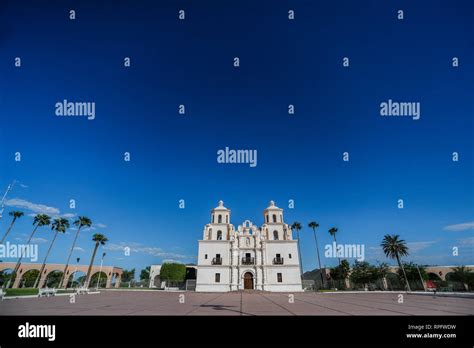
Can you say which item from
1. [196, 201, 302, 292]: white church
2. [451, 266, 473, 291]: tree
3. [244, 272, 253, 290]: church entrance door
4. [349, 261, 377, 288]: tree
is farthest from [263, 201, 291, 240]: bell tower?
[451, 266, 473, 291]: tree

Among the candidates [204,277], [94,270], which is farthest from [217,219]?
[94,270]

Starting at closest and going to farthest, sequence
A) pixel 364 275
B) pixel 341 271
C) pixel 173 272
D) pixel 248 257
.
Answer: pixel 248 257 → pixel 364 275 → pixel 173 272 → pixel 341 271

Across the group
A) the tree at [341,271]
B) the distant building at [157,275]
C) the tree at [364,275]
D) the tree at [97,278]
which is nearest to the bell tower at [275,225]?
the tree at [364,275]

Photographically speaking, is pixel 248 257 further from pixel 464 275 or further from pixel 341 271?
pixel 464 275

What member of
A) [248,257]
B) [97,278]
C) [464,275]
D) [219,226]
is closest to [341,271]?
[464,275]

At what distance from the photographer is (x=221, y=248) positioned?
123 feet

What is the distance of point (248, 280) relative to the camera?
36.4 m

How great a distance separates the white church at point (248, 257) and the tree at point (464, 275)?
28046mm

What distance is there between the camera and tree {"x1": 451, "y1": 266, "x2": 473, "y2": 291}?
3779 cm

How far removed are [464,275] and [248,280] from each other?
3589 centimetres

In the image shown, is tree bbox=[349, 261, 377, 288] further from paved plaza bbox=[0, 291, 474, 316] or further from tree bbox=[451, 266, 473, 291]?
paved plaza bbox=[0, 291, 474, 316]

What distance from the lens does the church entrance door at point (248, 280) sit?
36.0m
